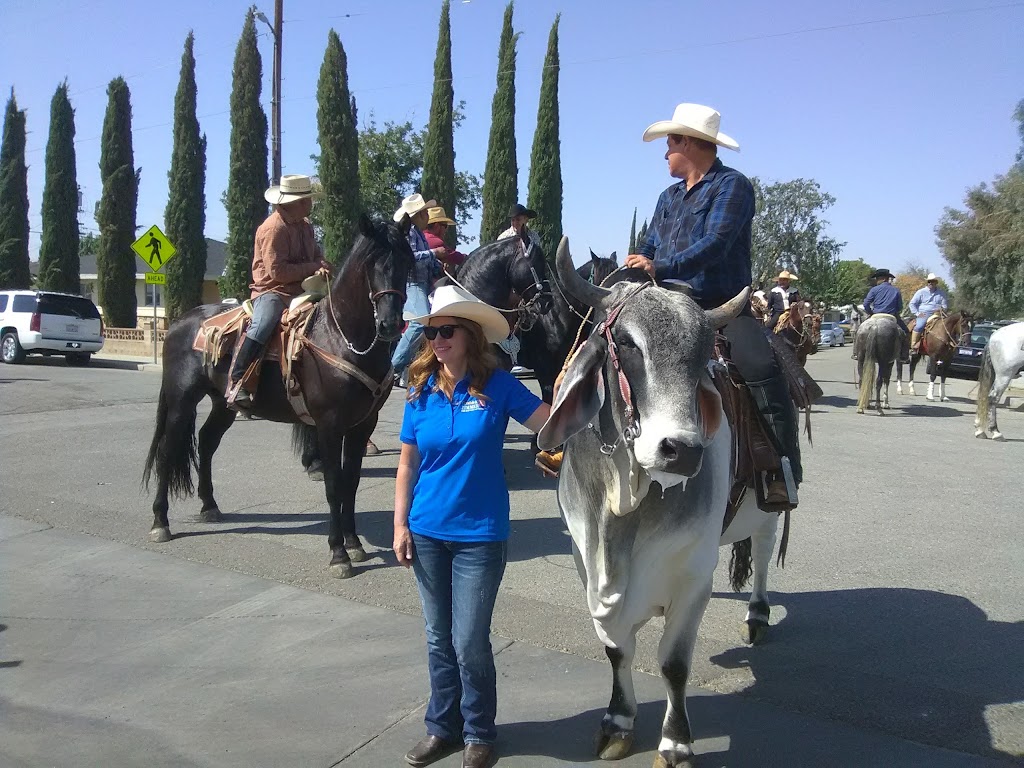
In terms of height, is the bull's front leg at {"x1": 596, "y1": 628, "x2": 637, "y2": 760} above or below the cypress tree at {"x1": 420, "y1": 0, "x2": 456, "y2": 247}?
below

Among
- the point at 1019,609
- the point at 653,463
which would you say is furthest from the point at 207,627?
the point at 1019,609

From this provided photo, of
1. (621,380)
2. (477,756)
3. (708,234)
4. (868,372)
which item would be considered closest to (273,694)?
(477,756)

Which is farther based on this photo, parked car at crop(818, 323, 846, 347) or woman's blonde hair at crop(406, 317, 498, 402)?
parked car at crop(818, 323, 846, 347)

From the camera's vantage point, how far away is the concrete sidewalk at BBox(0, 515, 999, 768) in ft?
11.3

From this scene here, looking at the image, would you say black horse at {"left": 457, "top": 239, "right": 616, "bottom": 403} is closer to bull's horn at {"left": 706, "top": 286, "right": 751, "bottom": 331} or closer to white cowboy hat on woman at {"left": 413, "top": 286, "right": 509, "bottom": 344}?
white cowboy hat on woman at {"left": 413, "top": 286, "right": 509, "bottom": 344}

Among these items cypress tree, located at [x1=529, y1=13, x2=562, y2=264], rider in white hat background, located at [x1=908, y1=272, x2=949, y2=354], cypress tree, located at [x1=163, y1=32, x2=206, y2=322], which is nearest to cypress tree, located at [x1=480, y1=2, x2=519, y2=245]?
cypress tree, located at [x1=529, y1=13, x2=562, y2=264]

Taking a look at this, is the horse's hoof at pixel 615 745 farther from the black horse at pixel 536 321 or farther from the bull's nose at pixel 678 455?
the black horse at pixel 536 321

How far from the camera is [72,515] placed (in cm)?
696

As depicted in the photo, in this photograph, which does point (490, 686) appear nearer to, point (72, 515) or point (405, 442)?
point (405, 442)

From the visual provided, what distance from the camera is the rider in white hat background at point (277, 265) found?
21.0 feet

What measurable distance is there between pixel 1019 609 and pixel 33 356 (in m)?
27.2

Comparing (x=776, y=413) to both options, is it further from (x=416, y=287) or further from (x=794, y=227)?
(x=794, y=227)

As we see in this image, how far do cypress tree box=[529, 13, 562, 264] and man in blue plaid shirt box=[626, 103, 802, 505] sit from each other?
31509 millimetres

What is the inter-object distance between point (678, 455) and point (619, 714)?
141 centimetres
